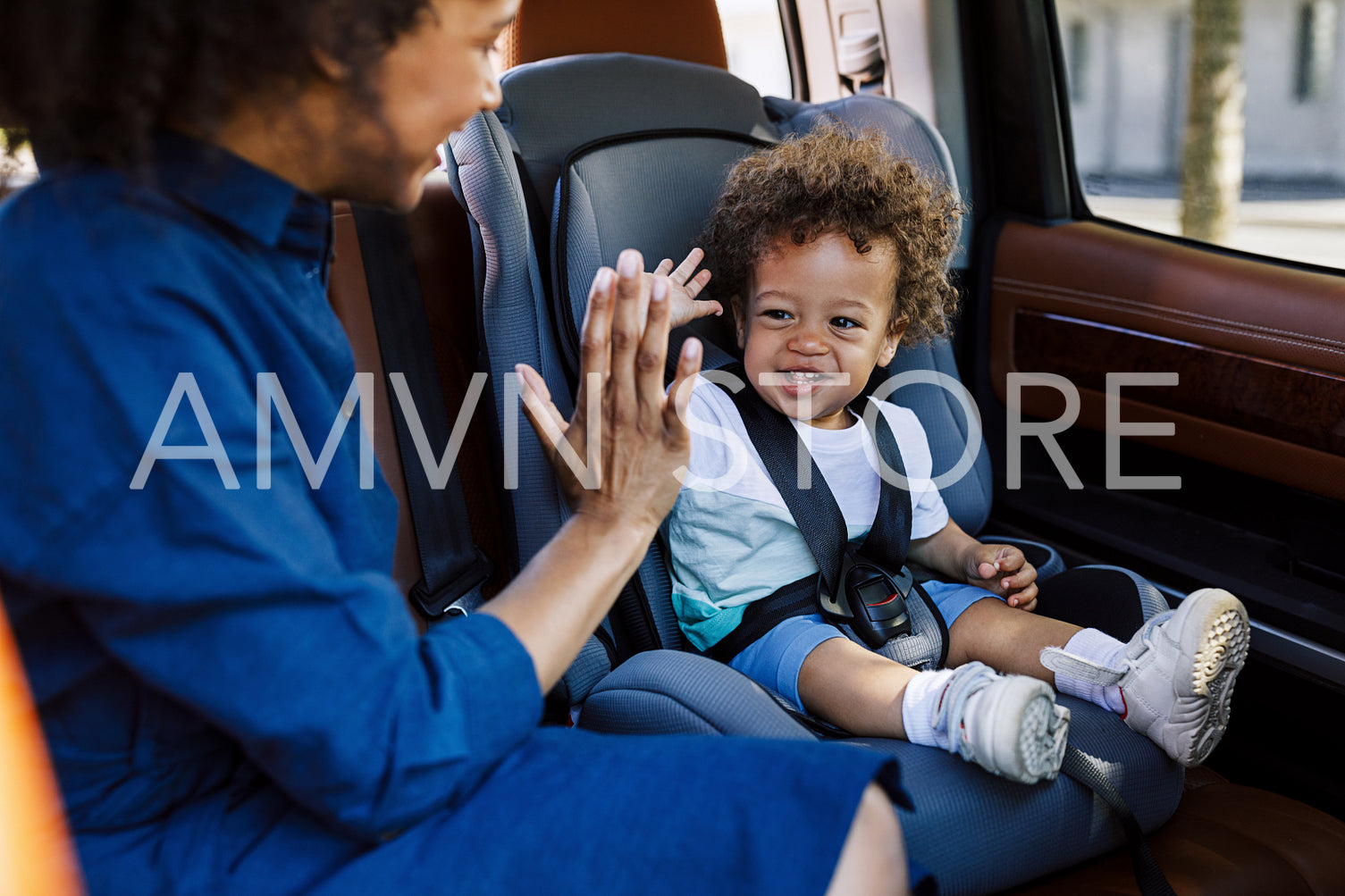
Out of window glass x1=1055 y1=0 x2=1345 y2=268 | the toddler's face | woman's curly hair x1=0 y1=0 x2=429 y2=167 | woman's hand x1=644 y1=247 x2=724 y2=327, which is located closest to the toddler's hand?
the toddler's face

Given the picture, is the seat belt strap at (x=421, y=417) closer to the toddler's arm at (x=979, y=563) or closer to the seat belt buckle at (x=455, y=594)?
the seat belt buckle at (x=455, y=594)

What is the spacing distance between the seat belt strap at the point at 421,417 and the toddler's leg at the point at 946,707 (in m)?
0.55

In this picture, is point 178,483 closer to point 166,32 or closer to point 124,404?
point 124,404

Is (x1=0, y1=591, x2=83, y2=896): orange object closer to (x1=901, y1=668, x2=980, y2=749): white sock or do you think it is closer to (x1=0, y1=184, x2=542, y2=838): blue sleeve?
(x1=0, y1=184, x2=542, y2=838): blue sleeve

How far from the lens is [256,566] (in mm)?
693

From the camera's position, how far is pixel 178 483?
68 centimetres

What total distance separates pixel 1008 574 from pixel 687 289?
72cm

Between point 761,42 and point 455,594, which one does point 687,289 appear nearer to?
point 455,594

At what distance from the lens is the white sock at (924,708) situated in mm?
1274

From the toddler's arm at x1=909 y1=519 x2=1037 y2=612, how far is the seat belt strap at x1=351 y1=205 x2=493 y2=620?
78 cm

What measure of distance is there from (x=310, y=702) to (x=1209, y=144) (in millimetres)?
2539

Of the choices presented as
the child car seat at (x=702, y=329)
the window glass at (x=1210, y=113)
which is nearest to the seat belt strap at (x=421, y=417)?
the child car seat at (x=702, y=329)

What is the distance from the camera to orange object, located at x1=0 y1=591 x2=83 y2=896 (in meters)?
0.77

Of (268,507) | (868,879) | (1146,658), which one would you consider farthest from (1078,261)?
(268,507)
